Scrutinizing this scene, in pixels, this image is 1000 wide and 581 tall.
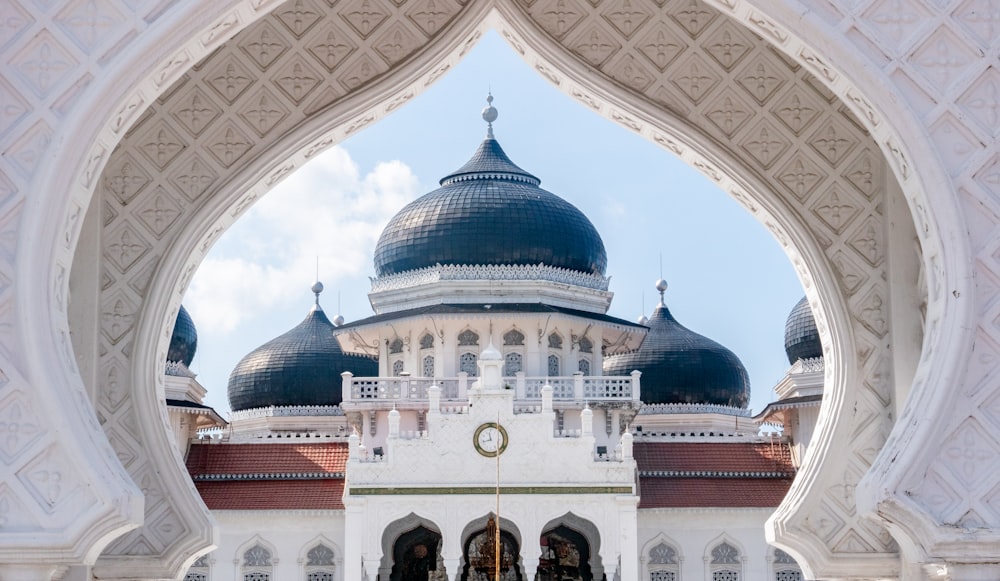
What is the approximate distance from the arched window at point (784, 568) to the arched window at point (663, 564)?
158 cm

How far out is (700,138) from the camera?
7.16 meters

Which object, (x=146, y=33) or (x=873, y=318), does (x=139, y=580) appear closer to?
(x=146, y=33)

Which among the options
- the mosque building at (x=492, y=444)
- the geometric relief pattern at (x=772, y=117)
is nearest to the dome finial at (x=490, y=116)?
the mosque building at (x=492, y=444)

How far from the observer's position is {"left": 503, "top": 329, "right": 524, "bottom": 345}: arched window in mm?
26594

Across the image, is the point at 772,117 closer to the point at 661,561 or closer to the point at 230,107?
the point at 230,107

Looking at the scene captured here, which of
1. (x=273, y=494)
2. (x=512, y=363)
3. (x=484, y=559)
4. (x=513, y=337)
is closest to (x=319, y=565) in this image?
(x=273, y=494)

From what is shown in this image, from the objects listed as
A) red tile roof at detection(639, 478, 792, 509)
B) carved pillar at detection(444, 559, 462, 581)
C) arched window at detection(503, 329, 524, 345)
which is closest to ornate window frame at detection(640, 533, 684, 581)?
red tile roof at detection(639, 478, 792, 509)

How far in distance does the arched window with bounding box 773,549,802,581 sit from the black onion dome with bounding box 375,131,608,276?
642 cm

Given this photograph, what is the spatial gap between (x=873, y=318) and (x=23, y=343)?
3851mm

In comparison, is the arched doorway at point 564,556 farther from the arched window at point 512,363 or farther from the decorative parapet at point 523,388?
the arched window at point 512,363

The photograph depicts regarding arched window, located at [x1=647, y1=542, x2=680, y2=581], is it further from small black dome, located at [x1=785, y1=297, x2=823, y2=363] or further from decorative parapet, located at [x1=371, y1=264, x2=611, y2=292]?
small black dome, located at [x1=785, y1=297, x2=823, y2=363]

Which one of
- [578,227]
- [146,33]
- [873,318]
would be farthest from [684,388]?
[146,33]

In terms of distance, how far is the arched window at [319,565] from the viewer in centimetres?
2466

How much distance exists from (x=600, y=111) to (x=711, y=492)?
18333 millimetres
